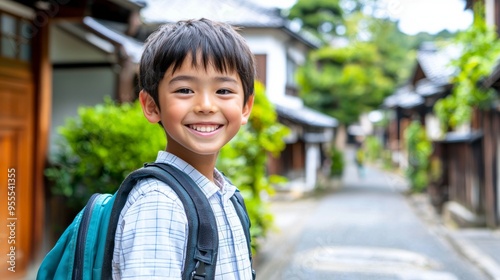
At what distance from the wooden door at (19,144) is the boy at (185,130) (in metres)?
4.24

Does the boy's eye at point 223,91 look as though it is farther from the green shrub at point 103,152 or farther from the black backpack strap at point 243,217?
the green shrub at point 103,152

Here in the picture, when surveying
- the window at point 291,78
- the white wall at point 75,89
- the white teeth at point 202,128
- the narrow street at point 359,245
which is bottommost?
the narrow street at point 359,245

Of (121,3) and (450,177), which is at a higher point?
(121,3)

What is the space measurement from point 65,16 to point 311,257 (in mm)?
5187

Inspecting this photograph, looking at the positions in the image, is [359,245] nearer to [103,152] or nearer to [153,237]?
[103,152]

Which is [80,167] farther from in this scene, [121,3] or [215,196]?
[215,196]

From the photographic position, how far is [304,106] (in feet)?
77.3

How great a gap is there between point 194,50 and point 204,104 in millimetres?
149

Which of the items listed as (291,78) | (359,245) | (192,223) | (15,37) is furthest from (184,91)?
(291,78)

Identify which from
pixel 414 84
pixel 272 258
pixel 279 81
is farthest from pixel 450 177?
pixel 414 84

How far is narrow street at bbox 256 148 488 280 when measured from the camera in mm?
7578

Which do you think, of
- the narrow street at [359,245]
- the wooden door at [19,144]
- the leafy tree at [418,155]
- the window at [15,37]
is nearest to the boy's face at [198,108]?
the wooden door at [19,144]

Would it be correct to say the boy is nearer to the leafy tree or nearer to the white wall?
the white wall

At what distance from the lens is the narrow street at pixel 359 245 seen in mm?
7578
